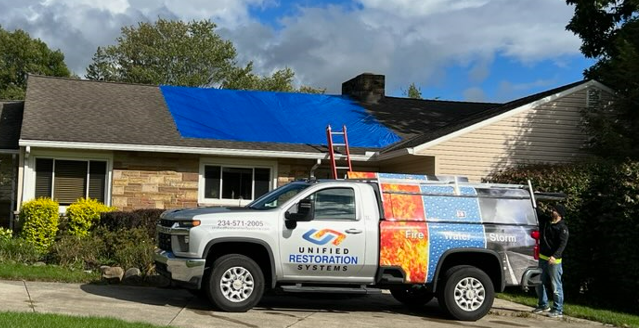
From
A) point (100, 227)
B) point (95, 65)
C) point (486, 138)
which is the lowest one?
point (100, 227)

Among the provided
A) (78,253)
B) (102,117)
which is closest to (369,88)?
(102,117)

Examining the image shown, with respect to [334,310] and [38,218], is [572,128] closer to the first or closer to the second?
[334,310]

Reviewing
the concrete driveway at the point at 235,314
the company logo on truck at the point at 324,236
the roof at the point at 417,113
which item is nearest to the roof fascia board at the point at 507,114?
the roof at the point at 417,113

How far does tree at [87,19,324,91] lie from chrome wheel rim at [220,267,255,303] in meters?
38.6

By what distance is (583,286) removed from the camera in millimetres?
13031

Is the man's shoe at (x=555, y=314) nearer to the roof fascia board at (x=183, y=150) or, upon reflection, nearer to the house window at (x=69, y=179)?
the roof fascia board at (x=183, y=150)

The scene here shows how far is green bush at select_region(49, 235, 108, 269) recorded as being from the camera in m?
13.0

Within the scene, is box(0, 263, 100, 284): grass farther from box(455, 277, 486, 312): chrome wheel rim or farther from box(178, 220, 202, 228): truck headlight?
box(455, 277, 486, 312): chrome wheel rim

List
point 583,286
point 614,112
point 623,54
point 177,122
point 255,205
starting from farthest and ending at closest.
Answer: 1. point 177,122
2. point 614,112
3. point 623,54
4. point 583,286
5. point 255,205

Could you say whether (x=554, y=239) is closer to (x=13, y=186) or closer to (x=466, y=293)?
(x=466, y=293)

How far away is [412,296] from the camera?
36.7 ft

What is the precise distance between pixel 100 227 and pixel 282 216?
21.5 ft

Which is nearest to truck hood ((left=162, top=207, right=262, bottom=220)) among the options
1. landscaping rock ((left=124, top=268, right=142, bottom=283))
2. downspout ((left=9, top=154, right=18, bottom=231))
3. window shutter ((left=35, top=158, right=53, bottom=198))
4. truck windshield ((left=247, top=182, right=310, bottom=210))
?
truck windshield ((left=247, top=182, right=310, bottom=210))

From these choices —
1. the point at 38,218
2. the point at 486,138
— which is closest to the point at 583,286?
the point at 486,138
